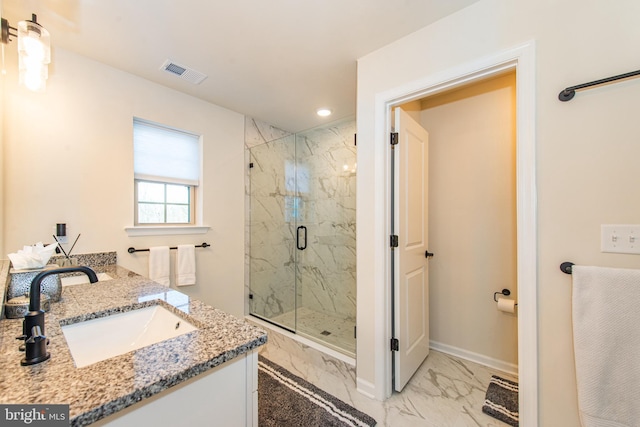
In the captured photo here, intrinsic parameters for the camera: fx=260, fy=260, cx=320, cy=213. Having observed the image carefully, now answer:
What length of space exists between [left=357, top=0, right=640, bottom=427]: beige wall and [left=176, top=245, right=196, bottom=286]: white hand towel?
8.64 ft

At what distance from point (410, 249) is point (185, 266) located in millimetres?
2063

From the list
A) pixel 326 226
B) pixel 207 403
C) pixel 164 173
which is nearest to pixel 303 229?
pixel 326 226

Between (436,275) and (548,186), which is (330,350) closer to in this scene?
(436,275)

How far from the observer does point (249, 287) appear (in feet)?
10.2

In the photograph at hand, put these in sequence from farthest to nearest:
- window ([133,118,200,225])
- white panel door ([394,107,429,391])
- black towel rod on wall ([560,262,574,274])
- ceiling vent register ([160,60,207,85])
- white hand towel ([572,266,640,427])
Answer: window ([133,118,200,225]) < ceiling vent register ([160,60,207,85]) < white panel door ([394,107,429,391]) < black towel rod on wall ([560,262,574,274]) < white hand towel ([572,266,640,427])

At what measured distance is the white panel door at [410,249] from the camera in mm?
1833

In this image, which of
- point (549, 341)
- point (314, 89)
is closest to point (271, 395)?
point (549, 341)

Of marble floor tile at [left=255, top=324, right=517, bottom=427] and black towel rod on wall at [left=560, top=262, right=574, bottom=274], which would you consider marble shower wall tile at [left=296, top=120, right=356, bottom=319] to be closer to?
marble floor tile at [left=255, top=324, right=517, bottom=427]

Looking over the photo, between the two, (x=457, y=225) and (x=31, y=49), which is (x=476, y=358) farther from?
(x=31, y=49)

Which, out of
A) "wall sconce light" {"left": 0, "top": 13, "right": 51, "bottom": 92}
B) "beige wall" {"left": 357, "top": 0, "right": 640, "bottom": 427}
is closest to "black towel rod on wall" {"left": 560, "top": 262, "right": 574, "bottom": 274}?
"beige wall" {"left": 357, "top": 0, "right": 640, "bottom": 427}

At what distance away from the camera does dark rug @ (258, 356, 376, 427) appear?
5.08 ft

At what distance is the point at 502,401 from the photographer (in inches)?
68.1

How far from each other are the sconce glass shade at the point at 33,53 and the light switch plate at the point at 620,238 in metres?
2.72

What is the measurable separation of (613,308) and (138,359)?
67.8 inches
